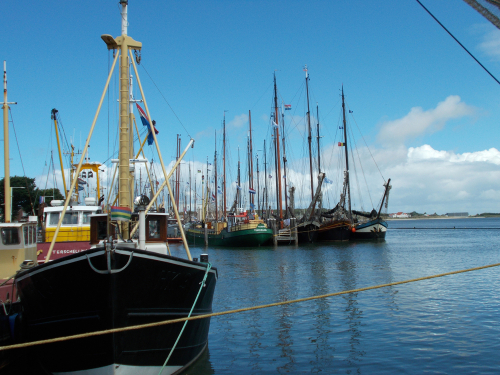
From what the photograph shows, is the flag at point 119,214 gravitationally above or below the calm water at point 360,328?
above

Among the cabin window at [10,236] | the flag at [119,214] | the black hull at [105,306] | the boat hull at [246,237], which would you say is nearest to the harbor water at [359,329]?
the black hull at [105,306]

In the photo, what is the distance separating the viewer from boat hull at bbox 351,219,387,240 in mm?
59750

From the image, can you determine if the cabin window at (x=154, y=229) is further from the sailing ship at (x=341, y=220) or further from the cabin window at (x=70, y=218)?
the sailing ship at (x=341, y=220)

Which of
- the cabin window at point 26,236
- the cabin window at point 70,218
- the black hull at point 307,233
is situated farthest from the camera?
the black hull at point 307,233

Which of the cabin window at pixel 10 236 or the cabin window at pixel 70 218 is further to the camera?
the cabin window at pixel 70 218

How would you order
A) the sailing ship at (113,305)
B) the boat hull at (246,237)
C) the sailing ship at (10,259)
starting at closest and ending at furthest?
1. the sailing ship at (113,305)
2. the sailing ship at (10,259)
3. the boat hull at (246,237)

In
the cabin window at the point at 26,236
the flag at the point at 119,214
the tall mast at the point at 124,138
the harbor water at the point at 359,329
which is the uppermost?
the tall mast at the point at 124,138

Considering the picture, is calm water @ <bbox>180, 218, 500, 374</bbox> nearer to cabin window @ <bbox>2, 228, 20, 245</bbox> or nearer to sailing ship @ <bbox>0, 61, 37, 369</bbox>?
sailing ship @ <bbox>0, 61, 37, 369</bbox>

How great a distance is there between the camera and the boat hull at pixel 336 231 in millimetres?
58906

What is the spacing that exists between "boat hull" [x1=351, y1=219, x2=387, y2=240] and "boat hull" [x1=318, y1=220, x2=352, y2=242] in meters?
1.29

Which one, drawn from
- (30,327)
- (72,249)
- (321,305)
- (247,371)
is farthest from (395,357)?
(72,249)

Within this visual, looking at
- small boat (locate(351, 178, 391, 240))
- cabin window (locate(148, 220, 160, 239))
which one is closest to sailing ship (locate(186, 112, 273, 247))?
small boat (locate(351, 178, 391, 240))

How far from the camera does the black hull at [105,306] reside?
8.35 metres

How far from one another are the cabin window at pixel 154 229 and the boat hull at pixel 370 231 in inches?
2019
